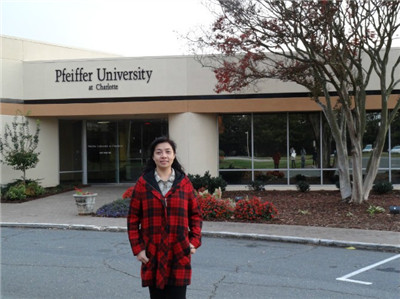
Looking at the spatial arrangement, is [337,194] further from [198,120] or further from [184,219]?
[184,219]

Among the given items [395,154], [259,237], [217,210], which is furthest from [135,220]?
[395,154]

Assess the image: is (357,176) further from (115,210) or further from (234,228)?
(115,210)

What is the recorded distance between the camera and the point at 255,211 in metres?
12.0

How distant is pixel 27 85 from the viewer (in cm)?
1980

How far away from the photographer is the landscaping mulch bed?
11375 millimetres

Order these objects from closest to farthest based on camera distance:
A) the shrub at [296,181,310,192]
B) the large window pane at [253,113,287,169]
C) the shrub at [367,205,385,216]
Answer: the shrub at [367,205,385,216] → the shrub at [296,181,310,192] → the large window pane at [253,113,287,169]

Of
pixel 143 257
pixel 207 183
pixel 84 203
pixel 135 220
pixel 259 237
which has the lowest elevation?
pixel 259 237

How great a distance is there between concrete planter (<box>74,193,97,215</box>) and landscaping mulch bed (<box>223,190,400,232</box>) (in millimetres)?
5093

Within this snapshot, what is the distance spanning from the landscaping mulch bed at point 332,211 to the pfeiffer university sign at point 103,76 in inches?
230

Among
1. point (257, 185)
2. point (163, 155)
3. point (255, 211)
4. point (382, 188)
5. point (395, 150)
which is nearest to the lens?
point (163, 155)

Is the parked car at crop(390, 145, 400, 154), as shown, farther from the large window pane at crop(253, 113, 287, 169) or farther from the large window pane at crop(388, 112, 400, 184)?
the large window pane at crop(253, 113, 287, 169)

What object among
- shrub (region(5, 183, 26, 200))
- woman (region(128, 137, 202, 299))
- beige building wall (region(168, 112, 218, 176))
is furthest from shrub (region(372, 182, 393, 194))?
woman (region(128, 137, 202, 299))

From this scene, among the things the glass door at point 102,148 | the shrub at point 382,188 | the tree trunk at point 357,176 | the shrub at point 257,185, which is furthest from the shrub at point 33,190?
the shrub at point 382,188

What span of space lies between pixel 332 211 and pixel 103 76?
10640mm
